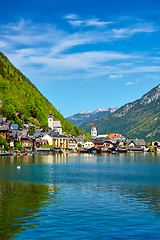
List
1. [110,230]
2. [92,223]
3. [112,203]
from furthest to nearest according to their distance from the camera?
[112,203], [92,223], [110,230]

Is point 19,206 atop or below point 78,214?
atop

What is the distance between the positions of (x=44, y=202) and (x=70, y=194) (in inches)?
290

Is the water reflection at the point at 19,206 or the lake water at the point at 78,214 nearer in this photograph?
the lake water at the point at 78,214

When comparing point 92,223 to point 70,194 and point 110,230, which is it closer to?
point 110,230

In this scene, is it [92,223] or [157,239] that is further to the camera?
[92,223]

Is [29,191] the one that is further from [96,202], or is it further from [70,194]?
[96,202]

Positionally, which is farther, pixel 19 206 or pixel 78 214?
pixel 19 206

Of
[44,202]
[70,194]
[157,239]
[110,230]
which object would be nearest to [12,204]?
[44,202]

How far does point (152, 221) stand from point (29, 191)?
22615mm

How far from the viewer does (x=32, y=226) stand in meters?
28.0

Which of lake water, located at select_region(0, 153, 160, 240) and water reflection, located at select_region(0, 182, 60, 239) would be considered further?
water reflection, located at select_region(0, 182, 60, 239)

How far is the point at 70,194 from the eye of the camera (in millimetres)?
45438

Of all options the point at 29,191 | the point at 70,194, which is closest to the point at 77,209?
the point at 70,194

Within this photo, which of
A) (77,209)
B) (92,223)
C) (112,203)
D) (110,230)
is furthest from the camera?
(112,203)
